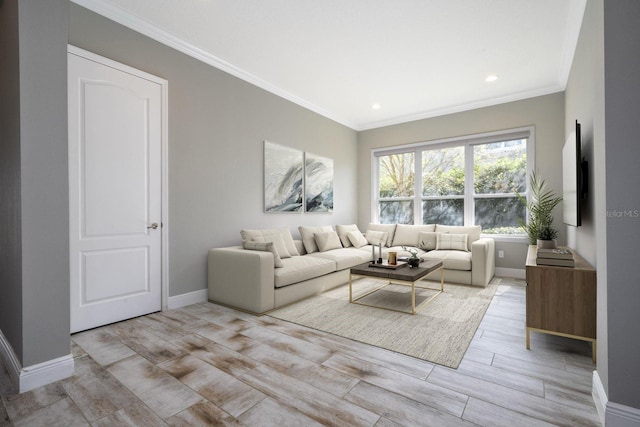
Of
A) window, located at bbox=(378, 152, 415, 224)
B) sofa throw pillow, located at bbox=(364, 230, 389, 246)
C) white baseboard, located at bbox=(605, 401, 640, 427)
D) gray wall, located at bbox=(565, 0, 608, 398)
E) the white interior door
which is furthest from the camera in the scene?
window, located at bbox=(378, 152, 415, 224)

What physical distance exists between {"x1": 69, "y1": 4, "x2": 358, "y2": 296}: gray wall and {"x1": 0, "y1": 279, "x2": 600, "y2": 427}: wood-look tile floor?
114cm

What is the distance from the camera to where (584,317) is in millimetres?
2160

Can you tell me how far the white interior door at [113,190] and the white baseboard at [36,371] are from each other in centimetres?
68

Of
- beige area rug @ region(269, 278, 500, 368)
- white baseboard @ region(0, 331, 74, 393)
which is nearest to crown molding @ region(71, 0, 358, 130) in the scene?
white baseboard @ region(0, 331, 74, 393)

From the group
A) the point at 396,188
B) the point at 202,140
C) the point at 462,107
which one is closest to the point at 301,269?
the point at 202,140

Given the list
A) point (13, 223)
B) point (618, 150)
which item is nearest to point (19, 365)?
point (13, 223)

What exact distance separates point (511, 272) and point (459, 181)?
1719 mm

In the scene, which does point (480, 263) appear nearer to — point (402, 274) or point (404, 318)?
point (402, 274)

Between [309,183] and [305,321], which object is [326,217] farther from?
[305,321]

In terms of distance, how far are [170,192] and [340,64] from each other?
254 cm

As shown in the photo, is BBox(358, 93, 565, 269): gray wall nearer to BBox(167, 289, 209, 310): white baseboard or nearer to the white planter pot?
the white planter pot

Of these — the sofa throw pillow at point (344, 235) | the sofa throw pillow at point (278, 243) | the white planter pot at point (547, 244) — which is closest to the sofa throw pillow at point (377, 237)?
the sofa throw pillow at point (344, 235)

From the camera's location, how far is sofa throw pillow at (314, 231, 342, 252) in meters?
4.77

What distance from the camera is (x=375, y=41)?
331 cm
